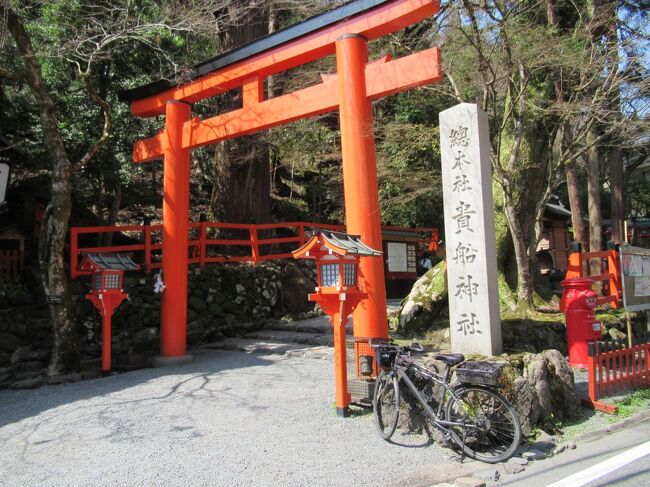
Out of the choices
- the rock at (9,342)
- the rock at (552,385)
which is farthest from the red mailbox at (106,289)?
the rock at (552,385)

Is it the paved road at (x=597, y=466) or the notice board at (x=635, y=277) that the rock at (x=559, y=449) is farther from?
the notice board at (x=635, y=277)

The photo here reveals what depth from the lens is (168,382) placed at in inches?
309

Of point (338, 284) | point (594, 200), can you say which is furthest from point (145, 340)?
point (594, 200)

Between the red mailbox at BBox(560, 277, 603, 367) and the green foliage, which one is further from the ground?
the red mailbox at BBox(560, 277, 603, 367)

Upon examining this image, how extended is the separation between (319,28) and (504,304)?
20.2 ft

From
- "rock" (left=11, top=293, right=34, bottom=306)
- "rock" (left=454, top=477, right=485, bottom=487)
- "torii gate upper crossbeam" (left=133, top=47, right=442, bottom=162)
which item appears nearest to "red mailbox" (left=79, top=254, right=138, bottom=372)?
"rock" (left=11, top=293, right=34, bottom=306)

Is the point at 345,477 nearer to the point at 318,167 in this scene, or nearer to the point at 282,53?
the point at 282,53

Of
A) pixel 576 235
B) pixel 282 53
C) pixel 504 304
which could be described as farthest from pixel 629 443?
pixel 576 235

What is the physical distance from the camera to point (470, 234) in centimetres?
626

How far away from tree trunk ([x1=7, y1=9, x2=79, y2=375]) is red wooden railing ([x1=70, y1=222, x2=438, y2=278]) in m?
0.89

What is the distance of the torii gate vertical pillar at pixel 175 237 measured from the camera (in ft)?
31.4

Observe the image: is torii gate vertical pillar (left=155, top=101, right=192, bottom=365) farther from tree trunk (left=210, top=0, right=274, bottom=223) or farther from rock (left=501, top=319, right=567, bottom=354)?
rock (left=501, top=319, right=567, bottom=354)

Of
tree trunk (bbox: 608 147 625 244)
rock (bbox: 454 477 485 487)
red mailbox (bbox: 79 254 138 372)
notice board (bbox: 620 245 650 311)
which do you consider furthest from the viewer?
tree trunk (bbox: 608 147 625 244)

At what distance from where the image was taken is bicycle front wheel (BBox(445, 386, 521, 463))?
184 inches
